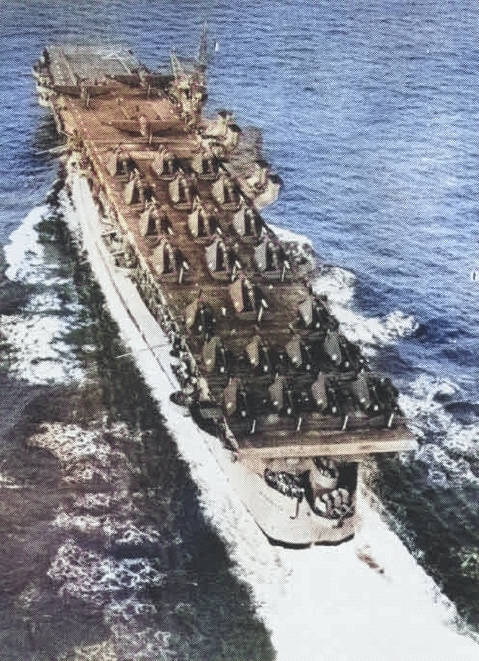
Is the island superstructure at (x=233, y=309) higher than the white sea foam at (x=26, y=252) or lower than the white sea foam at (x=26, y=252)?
higher

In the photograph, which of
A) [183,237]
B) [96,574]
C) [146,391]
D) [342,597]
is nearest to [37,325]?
[146,391]

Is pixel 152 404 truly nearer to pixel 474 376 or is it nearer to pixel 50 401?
pixel 50 401

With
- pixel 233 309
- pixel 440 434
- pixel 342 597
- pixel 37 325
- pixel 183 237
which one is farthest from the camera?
pixel 37 325

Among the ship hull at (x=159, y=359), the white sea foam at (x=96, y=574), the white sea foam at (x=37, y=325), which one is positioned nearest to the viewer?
the white sea foam at (x=96, y=574)

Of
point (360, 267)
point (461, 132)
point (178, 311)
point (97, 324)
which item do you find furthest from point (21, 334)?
point (461, 132)

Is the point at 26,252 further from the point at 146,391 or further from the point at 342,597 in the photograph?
the point at 342,597

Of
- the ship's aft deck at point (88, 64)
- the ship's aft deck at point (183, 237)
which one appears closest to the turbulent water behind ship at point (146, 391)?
the ship's aft deck at point (88, 64)

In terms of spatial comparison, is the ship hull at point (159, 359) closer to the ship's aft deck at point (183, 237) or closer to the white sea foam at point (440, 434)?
the ship's aft deck at point (183, 237)
